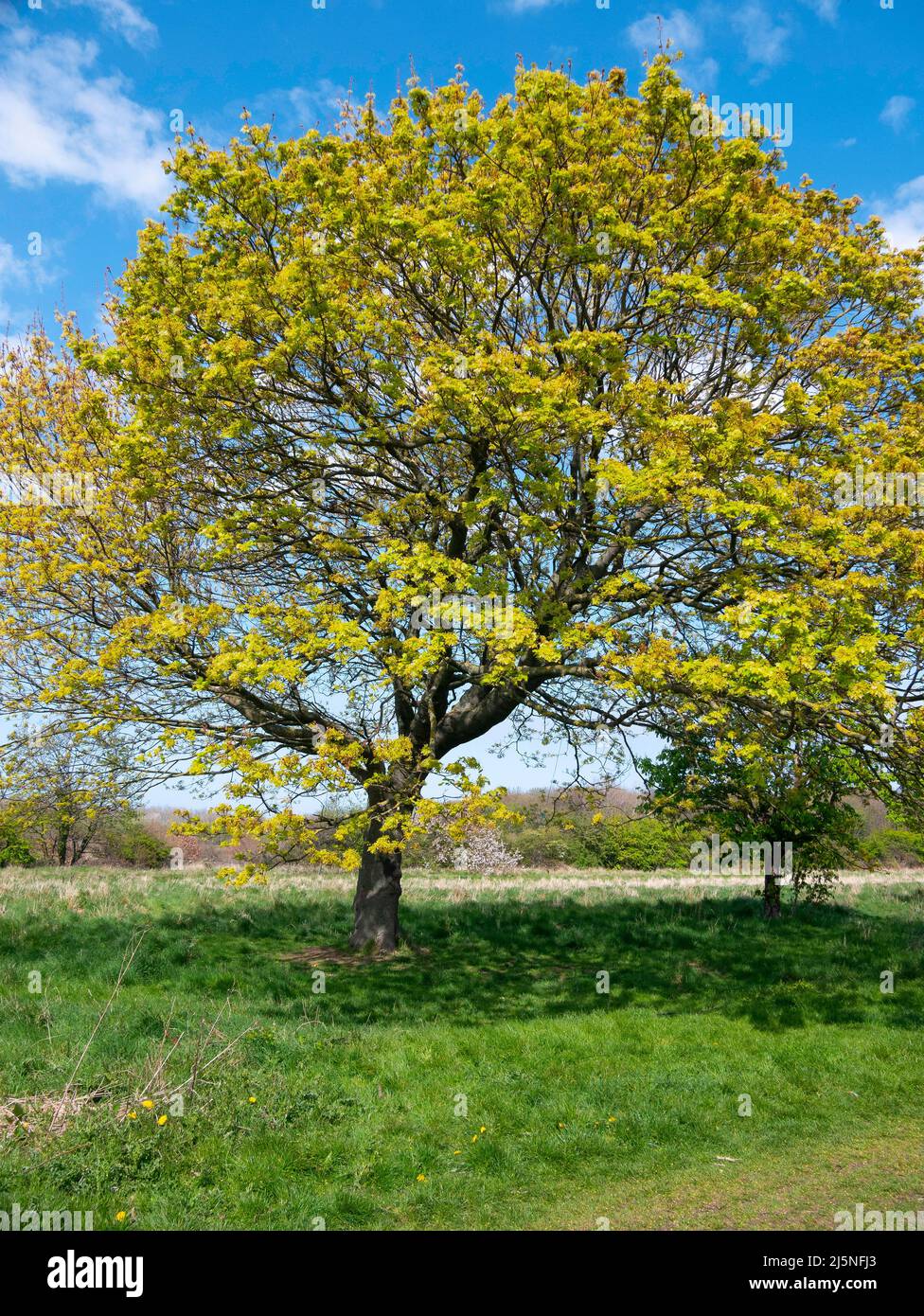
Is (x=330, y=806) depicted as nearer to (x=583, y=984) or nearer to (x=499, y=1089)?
(x=583, y=984)

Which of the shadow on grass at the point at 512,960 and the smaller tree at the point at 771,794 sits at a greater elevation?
the smaller tree at the point at 771,794

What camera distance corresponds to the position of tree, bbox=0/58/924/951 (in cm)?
1016

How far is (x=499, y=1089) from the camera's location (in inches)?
348

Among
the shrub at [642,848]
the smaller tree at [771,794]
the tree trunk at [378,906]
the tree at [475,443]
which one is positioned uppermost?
the tree at [475,443]

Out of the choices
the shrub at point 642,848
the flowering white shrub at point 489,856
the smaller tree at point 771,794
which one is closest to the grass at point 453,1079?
the smaller tree at point 771,794

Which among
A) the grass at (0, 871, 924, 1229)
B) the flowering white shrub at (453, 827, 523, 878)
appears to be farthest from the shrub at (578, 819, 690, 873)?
the grass at (0, 871, 924, 1229)

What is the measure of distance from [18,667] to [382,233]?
9853 mm

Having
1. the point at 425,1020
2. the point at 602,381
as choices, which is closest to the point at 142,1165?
the point at 425,1020

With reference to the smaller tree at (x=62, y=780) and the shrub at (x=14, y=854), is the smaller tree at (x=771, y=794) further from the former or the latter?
the shrub at (x=14, y=854)

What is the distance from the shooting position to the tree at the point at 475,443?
10.2 meters

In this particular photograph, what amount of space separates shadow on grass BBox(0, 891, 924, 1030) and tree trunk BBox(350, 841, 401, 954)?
0.50 metres

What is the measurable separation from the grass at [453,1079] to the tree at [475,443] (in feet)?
8.15
